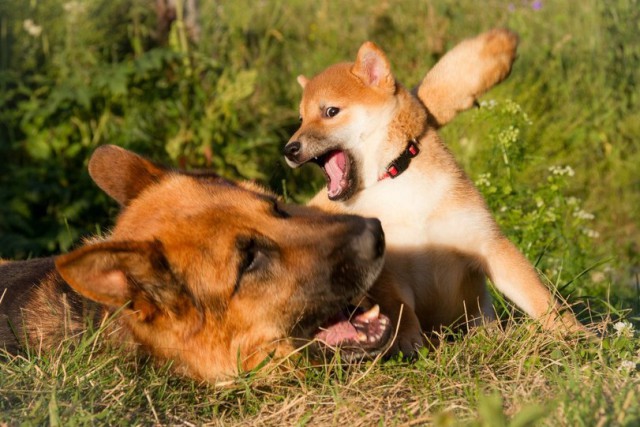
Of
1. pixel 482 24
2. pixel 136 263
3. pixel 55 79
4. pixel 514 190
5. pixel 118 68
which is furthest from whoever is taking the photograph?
pixel 482 24

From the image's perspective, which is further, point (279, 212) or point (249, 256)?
point (279, 212)

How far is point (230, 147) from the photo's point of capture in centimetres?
749

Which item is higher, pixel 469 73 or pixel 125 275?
pixel 469 73

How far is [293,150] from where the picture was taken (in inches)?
187

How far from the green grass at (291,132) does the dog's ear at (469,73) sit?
2.25ft

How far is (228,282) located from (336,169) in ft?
5.59

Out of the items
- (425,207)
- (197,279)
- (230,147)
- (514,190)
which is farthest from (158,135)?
(197,279)

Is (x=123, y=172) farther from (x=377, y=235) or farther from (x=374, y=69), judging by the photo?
(x=374, y=69)

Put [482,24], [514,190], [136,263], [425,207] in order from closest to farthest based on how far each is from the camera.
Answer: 1. [136,263]
2. [425,207]
3. [514,190]
4. [482,24]

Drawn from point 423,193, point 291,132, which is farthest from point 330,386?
point 291,132

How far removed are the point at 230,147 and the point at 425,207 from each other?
146 inches

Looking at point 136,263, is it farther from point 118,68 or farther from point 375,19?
point 375,19

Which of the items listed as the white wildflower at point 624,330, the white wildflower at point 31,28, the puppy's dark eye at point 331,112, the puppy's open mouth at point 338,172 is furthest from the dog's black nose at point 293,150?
the white wildflower at point 31,28

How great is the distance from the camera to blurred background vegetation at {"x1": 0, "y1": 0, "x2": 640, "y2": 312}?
7.20 m
